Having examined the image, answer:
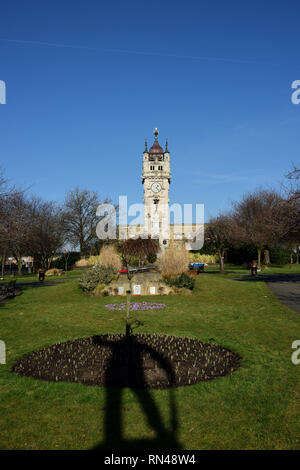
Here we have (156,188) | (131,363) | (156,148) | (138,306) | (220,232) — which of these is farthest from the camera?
(156,148)

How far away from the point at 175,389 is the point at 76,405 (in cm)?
158

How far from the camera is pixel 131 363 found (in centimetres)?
679

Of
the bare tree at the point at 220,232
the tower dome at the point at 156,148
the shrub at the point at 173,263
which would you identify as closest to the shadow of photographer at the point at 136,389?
the shrub at the point at 173,263

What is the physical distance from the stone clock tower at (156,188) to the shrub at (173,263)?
2692 inches

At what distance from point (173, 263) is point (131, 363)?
38.5 ft

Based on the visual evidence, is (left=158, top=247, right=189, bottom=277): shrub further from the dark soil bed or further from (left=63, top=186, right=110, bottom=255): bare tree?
(left=63, top=186, right=110, bottom=255): bare tree

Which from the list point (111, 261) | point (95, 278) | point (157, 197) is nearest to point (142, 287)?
point (95, 278)

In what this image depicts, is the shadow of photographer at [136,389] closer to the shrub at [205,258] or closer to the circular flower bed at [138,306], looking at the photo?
Result: the circular flower bed at [138,306]

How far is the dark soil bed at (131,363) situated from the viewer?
19.6ft

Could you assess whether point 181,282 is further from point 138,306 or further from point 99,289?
point 99,289

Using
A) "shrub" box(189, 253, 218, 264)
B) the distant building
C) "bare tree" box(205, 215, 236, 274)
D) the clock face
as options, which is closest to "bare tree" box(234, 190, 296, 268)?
"bare tree" box(205, 215, 236, 274)

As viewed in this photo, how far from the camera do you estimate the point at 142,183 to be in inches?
3930

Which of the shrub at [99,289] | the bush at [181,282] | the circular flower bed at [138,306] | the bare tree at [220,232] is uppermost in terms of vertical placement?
the bare tree at [220,232]
